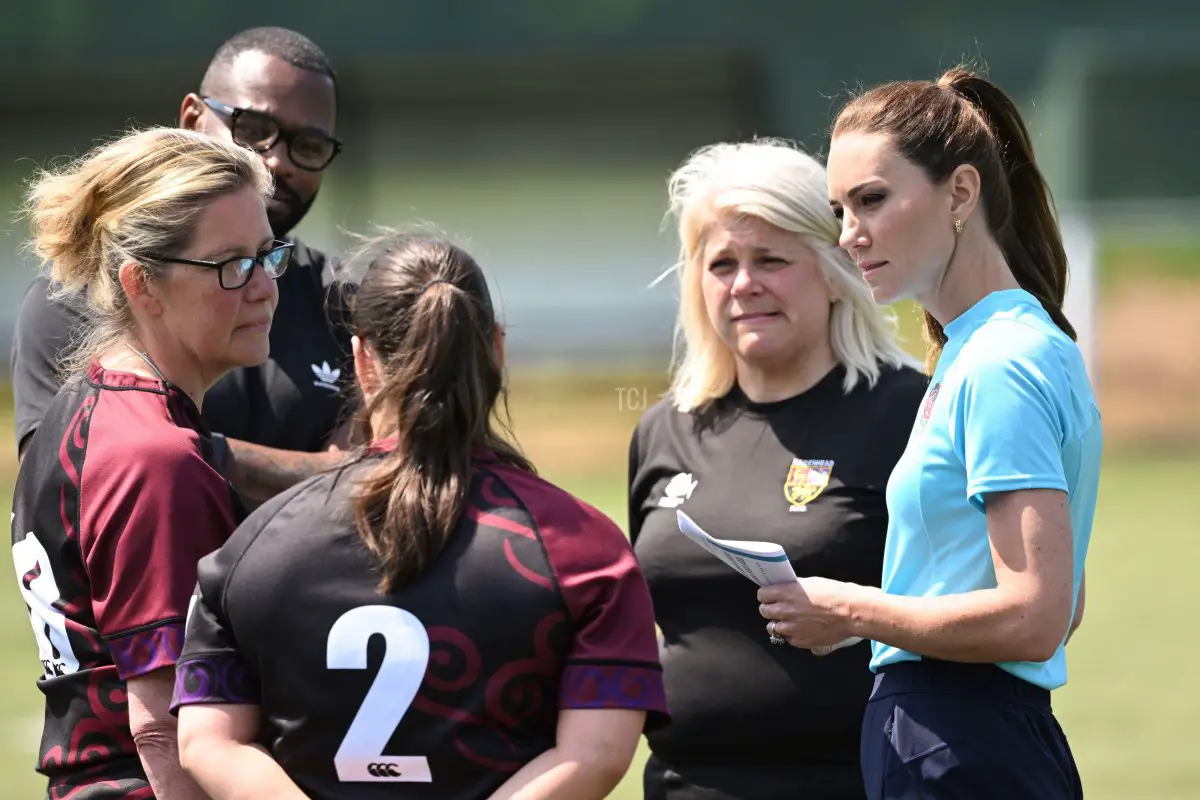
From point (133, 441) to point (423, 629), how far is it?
2.08 feet

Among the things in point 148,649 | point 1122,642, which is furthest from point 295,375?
point 1122,642

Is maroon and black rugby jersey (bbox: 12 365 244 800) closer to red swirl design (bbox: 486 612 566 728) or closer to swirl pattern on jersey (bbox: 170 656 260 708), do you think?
swirl pattern on jersey (bbox: 170 656 260 708)

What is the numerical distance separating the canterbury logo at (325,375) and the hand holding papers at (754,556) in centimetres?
153

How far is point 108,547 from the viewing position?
Result: 2.43 meters

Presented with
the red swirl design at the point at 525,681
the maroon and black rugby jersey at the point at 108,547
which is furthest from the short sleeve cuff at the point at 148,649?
the red swirl design at the point at 525,681

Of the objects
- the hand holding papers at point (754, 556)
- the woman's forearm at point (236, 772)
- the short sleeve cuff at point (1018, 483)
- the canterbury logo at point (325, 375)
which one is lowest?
the woman's forearm at point (236, 772)

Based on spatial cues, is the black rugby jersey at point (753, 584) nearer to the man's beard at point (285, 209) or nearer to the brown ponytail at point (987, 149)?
the brown ponytail at point (987, 149)

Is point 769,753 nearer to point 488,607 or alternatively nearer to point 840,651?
point 840,651

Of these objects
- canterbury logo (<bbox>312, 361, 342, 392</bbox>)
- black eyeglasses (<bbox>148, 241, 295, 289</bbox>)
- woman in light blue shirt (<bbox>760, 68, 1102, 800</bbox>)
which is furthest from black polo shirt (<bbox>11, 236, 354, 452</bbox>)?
woman in light blue shirt (<bbox>760, 68, 1102, 800</bbox>)

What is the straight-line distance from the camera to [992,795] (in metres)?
2.36

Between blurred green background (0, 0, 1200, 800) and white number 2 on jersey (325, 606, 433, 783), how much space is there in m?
16.7

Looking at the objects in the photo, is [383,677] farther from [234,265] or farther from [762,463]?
[762,463]

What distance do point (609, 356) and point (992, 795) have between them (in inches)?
819

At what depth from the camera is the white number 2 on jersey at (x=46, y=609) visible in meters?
2.54
